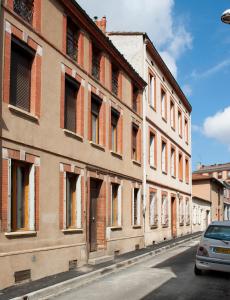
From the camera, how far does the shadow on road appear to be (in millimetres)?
10328

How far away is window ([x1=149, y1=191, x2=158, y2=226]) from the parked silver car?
36.3 feet

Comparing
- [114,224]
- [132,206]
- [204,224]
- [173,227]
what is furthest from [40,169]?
[204,224]

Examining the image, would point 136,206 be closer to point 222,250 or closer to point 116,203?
point 116,203

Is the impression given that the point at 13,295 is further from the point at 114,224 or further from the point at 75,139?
the point at 114,224

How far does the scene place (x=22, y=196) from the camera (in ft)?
39.8

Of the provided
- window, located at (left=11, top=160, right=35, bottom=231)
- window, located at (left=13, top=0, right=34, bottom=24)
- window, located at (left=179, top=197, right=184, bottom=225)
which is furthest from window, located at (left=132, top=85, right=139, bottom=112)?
window, located at (left=179, top=197, right=184, bottom=225)

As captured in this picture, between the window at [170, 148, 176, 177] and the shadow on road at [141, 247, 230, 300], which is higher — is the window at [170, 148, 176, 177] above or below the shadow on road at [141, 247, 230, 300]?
above

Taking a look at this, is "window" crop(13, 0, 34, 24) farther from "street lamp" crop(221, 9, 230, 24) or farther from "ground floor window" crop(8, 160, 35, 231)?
"street lamp" crop(221, 9, 230, 24)

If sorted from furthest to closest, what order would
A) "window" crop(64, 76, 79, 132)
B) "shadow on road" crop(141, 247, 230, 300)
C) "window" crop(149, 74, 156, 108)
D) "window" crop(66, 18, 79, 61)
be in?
"window" crop(149, 74, 156, 108), "window" crop(66, 18, 79, 61), "window" crop(64, 76, 79, 132), "shadow on road" crop(141, 247, 230, 300)

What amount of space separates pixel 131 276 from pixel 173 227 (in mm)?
17688

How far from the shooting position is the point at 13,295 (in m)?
9.77

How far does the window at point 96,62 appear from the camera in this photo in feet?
57.5

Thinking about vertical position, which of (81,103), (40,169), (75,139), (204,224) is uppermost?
(81,103)

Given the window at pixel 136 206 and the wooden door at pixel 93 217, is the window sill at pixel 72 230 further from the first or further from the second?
the window at pixel 136 206
